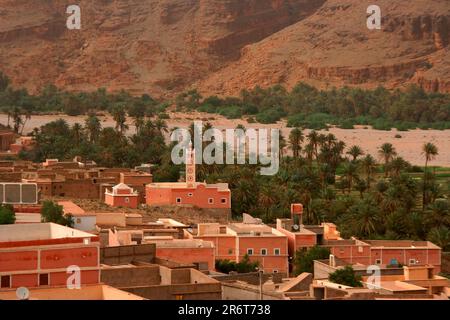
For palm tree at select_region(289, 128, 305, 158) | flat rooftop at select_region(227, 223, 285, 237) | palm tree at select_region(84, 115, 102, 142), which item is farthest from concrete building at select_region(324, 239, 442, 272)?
palm tree at select_region(84, 115, 102, 142)

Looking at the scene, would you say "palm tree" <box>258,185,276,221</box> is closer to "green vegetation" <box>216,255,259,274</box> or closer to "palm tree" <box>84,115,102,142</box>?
"green vegetation" <box>216,255,259,274</box>

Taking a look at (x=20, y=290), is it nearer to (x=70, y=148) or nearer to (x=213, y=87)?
(x=70, y=148)

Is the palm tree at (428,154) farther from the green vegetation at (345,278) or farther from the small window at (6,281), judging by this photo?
the small window at (6,281)

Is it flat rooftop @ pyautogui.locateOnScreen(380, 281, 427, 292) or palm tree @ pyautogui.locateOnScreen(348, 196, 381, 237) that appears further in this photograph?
palm tree @ pyautogui.locateOnScreen(348, 196, 381, 237)

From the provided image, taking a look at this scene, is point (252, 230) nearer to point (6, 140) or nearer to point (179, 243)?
point (179, 243)

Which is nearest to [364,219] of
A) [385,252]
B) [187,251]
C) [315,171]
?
[385,252]
